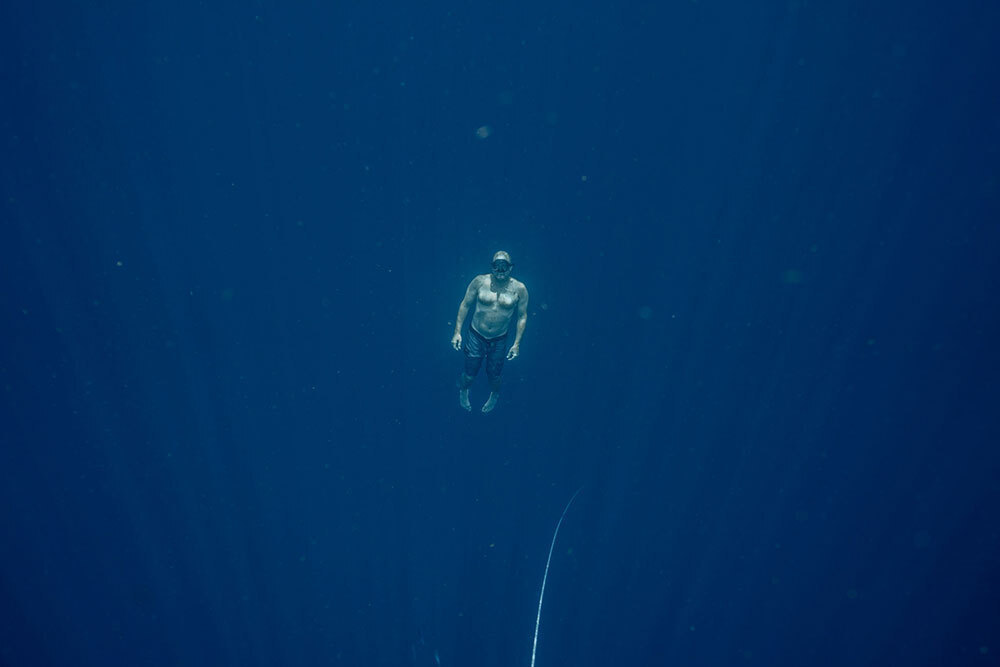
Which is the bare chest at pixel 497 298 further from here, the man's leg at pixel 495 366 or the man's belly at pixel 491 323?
the man's leg at pixel 495 366

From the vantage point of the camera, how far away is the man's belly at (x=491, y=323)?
5355 mm

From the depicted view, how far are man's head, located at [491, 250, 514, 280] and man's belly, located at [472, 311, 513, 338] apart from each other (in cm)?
52

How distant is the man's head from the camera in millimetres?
4828

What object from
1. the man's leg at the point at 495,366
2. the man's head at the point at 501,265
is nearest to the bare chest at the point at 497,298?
the man's head at the point at 501,265

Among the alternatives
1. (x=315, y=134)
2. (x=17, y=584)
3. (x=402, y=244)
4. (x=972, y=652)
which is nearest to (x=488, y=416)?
(x=402, y=244)

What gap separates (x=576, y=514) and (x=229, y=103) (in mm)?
7212

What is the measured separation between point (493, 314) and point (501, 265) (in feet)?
2.22

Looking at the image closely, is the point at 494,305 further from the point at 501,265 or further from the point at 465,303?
the point at 501,265

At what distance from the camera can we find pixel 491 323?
5391 millimetres

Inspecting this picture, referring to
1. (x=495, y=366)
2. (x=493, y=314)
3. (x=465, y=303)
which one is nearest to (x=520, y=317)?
(x=493, y=314)

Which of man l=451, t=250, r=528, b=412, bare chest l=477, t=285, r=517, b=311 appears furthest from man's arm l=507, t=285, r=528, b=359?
bare chest l=477, t=285, r=517, b=311

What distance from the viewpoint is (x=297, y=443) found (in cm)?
716

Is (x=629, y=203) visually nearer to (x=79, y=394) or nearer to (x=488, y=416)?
(x=488, y=416)

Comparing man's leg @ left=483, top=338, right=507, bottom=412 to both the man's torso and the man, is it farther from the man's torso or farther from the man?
the man's torso
